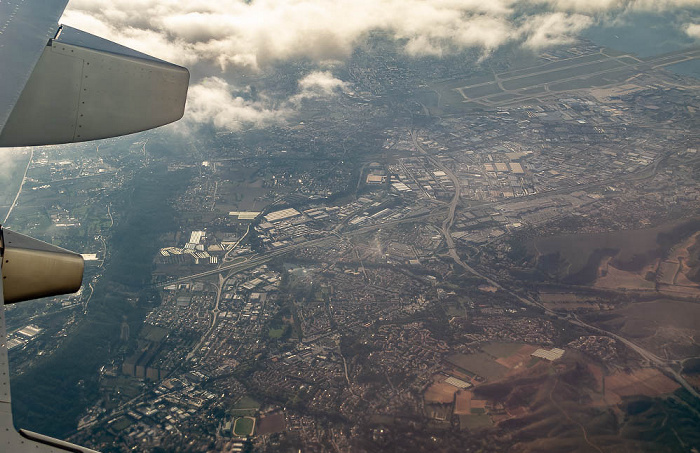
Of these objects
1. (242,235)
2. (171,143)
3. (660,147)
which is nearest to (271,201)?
(242,235)

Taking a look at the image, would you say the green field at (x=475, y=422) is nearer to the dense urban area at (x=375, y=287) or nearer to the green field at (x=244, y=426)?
the dense urban area at (x=375, y=287)

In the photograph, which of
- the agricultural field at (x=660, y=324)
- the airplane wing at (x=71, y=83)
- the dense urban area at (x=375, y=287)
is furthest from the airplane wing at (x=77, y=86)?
the agricultural field at (x=660, y=324)

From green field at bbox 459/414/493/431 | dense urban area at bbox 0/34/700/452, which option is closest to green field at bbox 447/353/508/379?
dense urban area at bbox 0/34/700/452

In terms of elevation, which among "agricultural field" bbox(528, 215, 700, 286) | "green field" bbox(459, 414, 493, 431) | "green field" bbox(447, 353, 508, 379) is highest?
"agricultural field" bbox(528, 215, 700, 286)

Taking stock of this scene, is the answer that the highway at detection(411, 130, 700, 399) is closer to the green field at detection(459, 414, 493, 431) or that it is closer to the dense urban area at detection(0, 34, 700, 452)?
the dense urban area at detection(0, 34, 700, 452)

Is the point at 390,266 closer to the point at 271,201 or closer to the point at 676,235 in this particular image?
the point at 271,201

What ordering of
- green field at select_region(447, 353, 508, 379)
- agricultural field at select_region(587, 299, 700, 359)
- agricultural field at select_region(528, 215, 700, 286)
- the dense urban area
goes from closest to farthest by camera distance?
the dense urban area → green field at select_region(447, 353, 508, 379) → agricultural field at select_region(587, 299, 700, 359) → agricultural field at select_region(528, 215, 700, 286)
